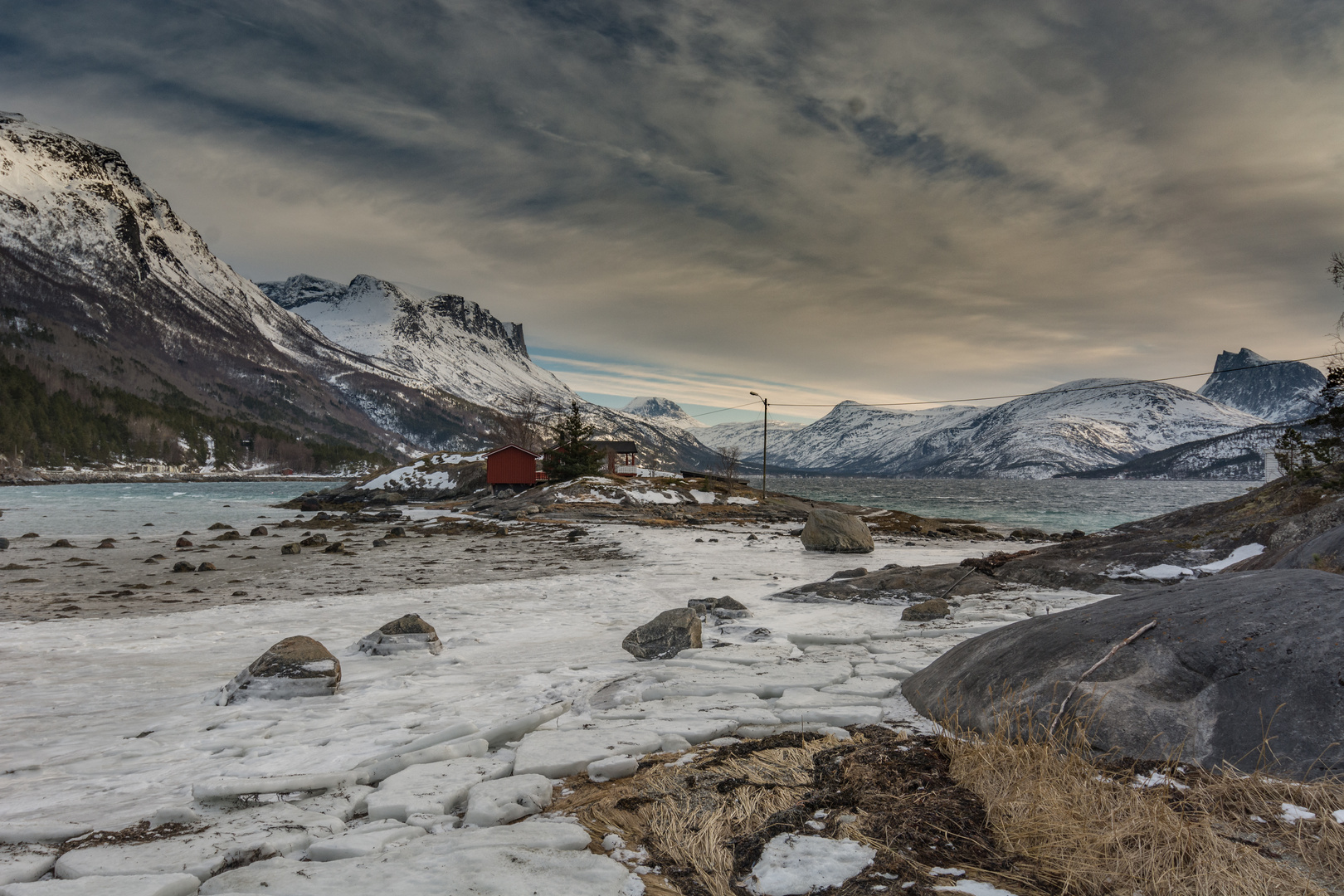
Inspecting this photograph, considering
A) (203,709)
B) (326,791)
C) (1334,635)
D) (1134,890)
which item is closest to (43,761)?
(203,709)

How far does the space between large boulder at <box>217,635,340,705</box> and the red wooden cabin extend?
5168cm

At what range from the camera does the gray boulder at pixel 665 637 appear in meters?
8.07

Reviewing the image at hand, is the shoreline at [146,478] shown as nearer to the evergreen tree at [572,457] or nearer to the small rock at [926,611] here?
the evergreen tree at [572,457]

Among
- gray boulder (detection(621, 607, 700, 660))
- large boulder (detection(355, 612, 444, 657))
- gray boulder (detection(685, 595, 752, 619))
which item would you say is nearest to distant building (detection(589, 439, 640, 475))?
gray boulder (detection(685, 595, 752, 619))

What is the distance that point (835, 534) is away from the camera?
23547 millimetres

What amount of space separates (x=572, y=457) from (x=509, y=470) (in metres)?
6.43

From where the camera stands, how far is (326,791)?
422 centimetres

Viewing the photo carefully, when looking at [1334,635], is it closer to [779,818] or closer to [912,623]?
[779,818]

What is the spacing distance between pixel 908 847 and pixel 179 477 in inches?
6688

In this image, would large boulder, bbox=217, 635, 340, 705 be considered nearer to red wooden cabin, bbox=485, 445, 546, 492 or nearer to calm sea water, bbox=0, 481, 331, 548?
calm sea water, bbox=0, 481, 331, 548

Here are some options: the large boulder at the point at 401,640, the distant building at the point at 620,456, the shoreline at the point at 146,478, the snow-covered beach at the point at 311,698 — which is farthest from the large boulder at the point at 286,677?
the shoreline at the point at 146,478

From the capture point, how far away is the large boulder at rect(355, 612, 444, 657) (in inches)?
335

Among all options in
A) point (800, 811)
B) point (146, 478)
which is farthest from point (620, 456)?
point (146, 478)

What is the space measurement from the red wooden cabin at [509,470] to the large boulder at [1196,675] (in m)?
55.2
